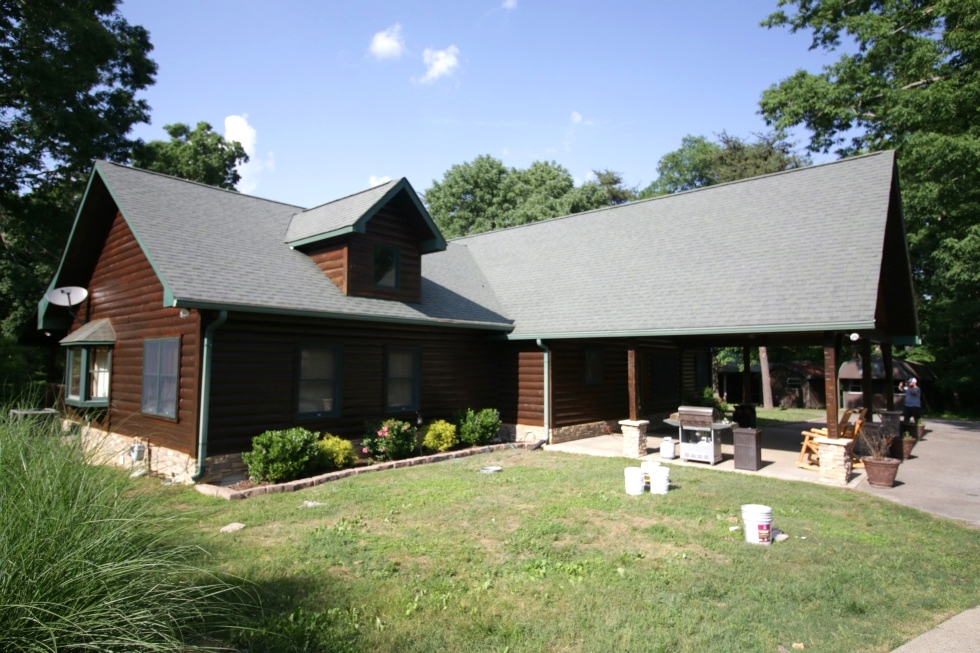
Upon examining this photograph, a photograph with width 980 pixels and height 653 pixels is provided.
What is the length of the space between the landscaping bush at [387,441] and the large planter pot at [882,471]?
8.42 metres

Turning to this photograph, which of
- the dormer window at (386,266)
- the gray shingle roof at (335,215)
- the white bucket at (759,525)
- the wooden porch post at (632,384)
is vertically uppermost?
the gray shingle roof at (335,215)

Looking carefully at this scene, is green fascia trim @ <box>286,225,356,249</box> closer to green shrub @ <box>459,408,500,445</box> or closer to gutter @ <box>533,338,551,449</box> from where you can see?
green shrub @ <box>459,408,500,445</box>

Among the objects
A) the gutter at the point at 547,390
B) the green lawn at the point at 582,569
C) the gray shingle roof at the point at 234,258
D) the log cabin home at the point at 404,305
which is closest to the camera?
the green lawn at the point at 582,569

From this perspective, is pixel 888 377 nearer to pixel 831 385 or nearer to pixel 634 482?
pixel 831 385

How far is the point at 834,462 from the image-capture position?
9953mm

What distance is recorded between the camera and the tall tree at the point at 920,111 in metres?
17.8

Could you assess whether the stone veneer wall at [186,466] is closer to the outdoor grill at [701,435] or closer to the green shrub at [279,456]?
the green shrub at [279,456]

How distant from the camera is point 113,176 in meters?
12.3

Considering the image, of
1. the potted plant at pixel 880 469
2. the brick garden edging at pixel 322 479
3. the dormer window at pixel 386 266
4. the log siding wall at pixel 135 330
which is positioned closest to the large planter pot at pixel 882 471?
the potted plant at pixel 880 469

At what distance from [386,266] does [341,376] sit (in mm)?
3096

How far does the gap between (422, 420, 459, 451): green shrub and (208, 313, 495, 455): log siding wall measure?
0.62 meters

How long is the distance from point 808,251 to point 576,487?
7469 millimetres

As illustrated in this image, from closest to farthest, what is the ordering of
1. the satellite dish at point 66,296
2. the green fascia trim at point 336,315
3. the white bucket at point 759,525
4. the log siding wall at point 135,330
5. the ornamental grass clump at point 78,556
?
the ornamental grass clump at point 78,556 < the white bucket at point 759,525 < the green fascia trim at point 336,315 < the log siding wall at point 135,330 < the satellite dish at point 66,296

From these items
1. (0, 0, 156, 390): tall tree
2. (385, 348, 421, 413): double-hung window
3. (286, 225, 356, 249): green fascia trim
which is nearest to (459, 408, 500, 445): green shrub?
(385, 348, 421, 413): double-hung window
